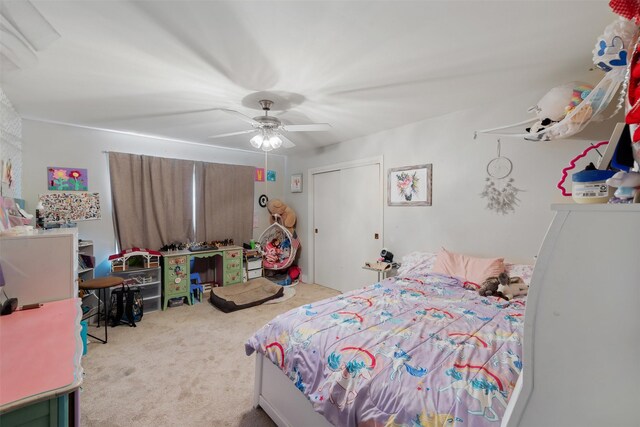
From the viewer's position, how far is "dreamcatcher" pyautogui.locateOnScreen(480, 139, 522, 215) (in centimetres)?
251

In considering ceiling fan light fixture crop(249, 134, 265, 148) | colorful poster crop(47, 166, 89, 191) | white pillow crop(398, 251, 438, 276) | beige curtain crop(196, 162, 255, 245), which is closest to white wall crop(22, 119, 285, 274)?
colorful poster crop(47, 166, 89, 191)

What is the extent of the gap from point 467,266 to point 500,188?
32.1 inches

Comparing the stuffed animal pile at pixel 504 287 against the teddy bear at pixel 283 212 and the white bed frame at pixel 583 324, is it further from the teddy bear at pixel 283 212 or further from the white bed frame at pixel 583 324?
the teddy bear at pixel 283 212

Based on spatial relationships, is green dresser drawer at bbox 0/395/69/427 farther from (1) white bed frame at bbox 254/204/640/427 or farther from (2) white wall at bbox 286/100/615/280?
(2) white wall at bbox 286/100/615/280

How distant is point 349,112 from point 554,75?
5.49ft

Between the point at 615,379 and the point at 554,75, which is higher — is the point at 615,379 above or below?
below

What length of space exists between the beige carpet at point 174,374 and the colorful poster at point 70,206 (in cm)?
135

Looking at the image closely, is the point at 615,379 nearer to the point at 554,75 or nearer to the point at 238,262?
the point at 554,75

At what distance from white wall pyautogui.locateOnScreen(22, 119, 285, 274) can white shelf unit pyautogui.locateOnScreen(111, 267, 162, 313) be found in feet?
1.63

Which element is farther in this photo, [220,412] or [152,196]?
[152,196]

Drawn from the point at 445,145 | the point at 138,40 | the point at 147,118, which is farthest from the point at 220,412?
the point at 445,145

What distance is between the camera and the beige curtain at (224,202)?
4.22 m

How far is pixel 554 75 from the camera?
207 cm

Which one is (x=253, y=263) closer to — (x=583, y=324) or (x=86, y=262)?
(x=86, y=262)
